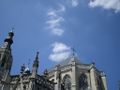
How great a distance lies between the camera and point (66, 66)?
51219mm

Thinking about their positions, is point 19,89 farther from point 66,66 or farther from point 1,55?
point 66,66

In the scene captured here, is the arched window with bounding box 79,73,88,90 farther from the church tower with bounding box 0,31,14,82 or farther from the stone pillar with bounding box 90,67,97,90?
the church tower with bounding box 0,31,14,82

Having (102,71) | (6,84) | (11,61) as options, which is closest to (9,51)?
(11,61)

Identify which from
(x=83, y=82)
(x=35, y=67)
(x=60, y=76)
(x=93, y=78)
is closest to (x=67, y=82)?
(x=60, y=76)

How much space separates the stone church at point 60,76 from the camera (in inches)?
1384

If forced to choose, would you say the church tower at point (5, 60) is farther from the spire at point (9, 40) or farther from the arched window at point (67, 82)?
the arched window at point (67, 82)

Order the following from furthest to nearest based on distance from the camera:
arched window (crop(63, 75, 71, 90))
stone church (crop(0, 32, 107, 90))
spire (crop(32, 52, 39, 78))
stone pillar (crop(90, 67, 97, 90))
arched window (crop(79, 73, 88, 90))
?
arched window (crop(79, 73, 88, 90)), arched window (crop(63, 75, 71, 90)), stone pillar (crop(90, 67, 97, 90)), stone church (crop(0, 32, 107, 90)), spire (crop(32, 52, 39, 78))

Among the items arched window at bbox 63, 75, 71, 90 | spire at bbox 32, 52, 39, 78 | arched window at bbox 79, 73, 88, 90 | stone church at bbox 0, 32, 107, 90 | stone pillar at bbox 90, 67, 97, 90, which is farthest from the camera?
arched window at bbox 79, 73, 88, 90

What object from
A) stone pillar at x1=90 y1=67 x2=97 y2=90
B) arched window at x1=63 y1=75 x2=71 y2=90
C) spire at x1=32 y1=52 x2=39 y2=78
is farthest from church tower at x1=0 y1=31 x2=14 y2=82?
stone pillar at x1=90 y1=67 x2=97 y2=90

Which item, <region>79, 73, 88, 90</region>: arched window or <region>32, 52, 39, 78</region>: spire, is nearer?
<region>32, 52, 39, 78</region>: spire

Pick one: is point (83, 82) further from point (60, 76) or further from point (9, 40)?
point (9, 40)

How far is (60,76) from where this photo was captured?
50812 millimetres

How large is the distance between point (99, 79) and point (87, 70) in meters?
3.37

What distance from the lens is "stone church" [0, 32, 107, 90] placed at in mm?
35156
